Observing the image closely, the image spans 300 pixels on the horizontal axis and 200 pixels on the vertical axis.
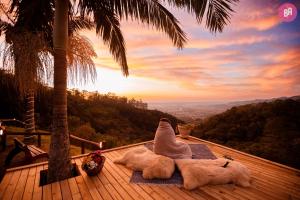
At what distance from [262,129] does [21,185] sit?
11124 millimetres

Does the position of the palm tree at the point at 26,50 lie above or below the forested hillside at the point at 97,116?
above

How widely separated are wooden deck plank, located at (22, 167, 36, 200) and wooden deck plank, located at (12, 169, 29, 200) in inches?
2.4

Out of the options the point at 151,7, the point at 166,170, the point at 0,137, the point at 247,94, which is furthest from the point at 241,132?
the point at 0,137

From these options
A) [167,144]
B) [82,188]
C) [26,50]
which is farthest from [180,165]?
[26,50]

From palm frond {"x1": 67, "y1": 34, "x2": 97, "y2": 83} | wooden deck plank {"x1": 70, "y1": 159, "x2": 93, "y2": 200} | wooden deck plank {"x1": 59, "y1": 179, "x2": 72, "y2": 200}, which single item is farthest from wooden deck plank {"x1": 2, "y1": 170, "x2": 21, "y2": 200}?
palm frond {"x1": 67, "y1": 34, "x2": 97, "y2": 83}

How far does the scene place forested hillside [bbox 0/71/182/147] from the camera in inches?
468

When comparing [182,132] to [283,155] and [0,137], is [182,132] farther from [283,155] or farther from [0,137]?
[0,137]

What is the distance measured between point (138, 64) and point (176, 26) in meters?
7.11

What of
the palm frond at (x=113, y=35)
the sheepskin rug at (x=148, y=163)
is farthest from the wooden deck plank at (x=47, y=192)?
the palm frond at (x=113, y=35)

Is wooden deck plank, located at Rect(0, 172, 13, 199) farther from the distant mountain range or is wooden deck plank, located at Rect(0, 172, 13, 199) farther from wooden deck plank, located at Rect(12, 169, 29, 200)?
the distant mountain range

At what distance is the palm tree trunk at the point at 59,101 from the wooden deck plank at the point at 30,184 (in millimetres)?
360

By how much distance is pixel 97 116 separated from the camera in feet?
68.1

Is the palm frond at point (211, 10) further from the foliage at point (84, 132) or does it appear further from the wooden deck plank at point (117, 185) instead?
the foliage at point (84, 132)

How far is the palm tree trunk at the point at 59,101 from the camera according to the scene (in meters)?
3.66
